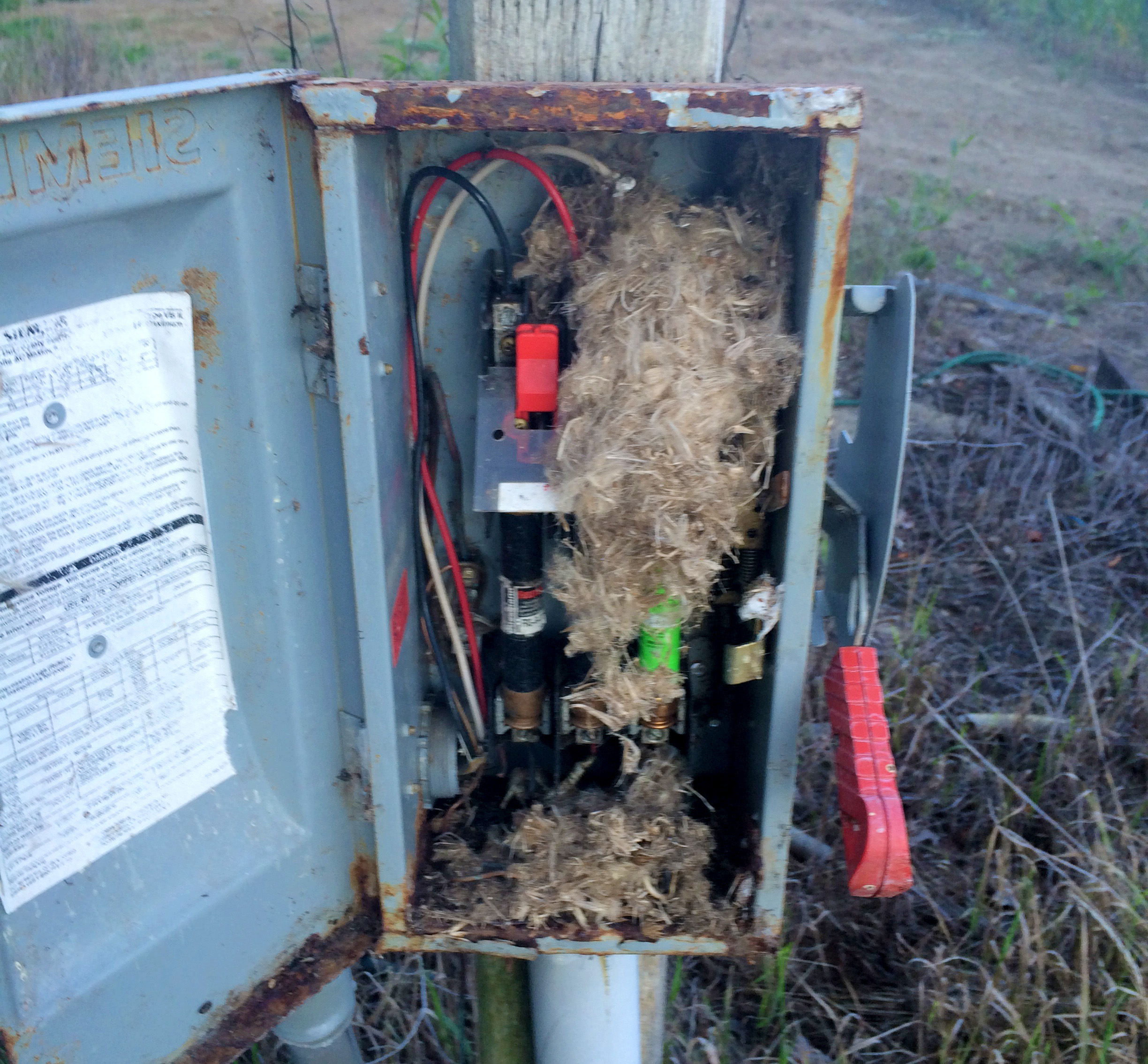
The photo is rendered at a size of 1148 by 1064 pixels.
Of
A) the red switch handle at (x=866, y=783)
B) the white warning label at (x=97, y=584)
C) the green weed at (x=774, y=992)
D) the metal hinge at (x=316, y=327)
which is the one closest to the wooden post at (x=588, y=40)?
the metal hinge at (x=316, y=327)

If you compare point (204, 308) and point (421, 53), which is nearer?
point (204, 308)

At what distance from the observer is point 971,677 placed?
2271mm

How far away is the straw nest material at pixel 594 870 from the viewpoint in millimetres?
1167

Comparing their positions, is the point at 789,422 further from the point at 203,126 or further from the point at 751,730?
the point at 203,126

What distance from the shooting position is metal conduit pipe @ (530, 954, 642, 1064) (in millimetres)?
1340

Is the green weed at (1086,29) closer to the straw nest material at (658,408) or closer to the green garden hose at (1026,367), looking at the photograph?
the green garden hose at (1026,367)

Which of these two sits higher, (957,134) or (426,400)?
(957,134)

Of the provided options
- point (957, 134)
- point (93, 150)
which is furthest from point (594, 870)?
point (957, 134)

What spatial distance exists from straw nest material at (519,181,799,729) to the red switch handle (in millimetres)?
185

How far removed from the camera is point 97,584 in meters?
0.88

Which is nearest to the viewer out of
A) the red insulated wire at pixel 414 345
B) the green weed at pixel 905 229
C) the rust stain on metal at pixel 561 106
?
the rust stain on metal at pixel 561 106

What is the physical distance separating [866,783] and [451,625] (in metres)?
0.54

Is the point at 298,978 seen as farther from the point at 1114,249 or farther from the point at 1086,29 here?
the point at 1086,29

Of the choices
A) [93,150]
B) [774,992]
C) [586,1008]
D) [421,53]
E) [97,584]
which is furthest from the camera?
[421,53]
